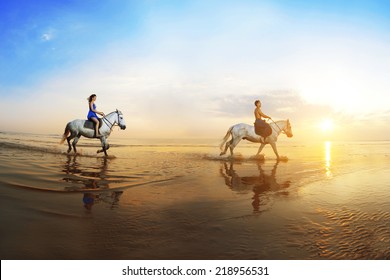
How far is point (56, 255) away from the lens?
237cm

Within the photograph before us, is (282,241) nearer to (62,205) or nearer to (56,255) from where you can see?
(56,255)

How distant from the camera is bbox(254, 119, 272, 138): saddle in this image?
1272 centimetres

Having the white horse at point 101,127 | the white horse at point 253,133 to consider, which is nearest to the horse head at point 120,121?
the white horse at point 101,127

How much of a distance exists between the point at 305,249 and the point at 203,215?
1.57m

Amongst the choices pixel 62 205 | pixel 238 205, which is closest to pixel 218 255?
pixel 238 205

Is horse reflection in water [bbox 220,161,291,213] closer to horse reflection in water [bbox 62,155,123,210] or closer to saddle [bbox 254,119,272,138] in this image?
horse reflection in water [bbox 62,155,123,210]

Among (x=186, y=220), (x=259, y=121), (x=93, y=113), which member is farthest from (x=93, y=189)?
(x=259, y=121)

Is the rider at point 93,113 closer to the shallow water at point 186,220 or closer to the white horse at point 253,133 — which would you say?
the shallow water at point 186,220

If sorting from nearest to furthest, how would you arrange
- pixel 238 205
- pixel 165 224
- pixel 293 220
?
1. pixel 165 224
2. pixel 293 220
3. pixel 238 205

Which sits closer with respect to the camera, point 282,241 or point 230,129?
point 282,241

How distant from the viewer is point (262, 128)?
12.7 metres

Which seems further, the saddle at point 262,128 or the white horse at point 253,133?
the white horse at point 253,133

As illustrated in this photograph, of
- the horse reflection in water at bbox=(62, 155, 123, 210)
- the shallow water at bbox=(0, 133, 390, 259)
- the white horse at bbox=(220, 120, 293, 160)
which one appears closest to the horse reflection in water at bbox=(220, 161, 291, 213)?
the shallow water at bbox=(0, 133, 390, 259)

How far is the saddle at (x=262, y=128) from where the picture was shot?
12.7 metres
